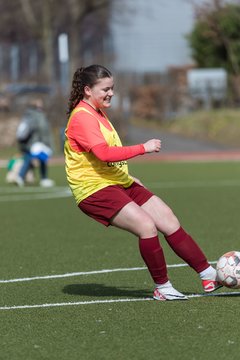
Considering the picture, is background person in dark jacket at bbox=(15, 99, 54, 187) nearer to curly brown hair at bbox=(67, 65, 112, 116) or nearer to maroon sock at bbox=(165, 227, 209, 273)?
curly brown hair at bbox=(67, 65, 112, 116)

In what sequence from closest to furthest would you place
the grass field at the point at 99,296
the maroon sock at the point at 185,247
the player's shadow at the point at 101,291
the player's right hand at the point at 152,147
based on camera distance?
the grass field at the point at 99,296 → the player's right hand at the point at 152,147 → the maroon sock at the point at 185,247 → the player's shadow at the point at 101,291

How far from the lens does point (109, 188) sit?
8.55 meters

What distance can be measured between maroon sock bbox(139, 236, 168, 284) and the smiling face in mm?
1172

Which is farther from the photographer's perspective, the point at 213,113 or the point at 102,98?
the point at 213,113

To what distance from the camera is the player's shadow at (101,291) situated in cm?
912

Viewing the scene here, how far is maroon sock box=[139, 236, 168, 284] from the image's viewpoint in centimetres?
848

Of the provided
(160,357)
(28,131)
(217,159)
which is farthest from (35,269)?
(217,159)

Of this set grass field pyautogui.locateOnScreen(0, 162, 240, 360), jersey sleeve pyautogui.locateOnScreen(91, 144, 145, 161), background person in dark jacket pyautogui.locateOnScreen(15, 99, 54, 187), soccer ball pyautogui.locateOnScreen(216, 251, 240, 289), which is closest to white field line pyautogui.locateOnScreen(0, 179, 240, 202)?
background person in dark jacket pyautogui.locateOnScreen(15, 99, 54, 187)

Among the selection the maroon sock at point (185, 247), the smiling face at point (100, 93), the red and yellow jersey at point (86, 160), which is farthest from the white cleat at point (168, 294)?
the smiling face at point (100, 93)

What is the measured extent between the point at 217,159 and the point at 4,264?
21.4m

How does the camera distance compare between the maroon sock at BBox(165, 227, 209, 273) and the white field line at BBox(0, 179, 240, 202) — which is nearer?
the maroon sock at BBox(165, 227, 209, 273)

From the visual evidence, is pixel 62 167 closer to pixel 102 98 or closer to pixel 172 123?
pixel 172 123

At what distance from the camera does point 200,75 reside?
46562 mm

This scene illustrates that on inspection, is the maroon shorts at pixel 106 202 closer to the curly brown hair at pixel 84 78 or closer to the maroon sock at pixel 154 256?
the maroon sock at pixel 154 256
